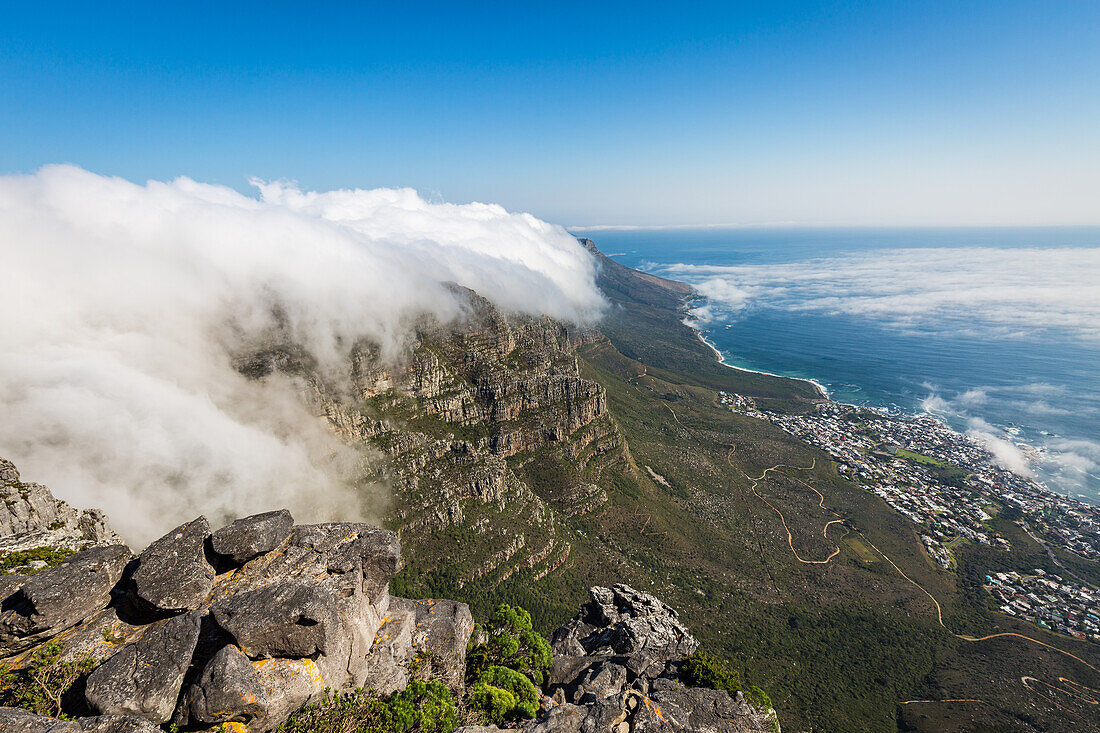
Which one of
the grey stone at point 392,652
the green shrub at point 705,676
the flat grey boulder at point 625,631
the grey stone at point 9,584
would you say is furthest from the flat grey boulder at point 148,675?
the green shrub at point 705,676

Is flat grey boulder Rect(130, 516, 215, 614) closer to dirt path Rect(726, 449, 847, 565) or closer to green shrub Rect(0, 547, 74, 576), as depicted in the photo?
green shrub Rect(0, 547, 74, 576)

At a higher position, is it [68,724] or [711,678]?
[68,724]

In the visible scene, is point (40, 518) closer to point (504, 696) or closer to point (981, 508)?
point (504, 696)

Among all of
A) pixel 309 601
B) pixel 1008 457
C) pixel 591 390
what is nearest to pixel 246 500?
pixel 309 601

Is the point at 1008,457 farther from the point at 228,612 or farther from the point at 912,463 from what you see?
→ the point at 228,612

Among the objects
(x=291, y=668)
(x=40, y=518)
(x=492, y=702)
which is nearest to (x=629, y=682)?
(x=492, y=702)

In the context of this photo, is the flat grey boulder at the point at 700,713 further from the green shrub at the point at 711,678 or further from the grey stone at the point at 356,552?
the grey stone at the point at 356,552
